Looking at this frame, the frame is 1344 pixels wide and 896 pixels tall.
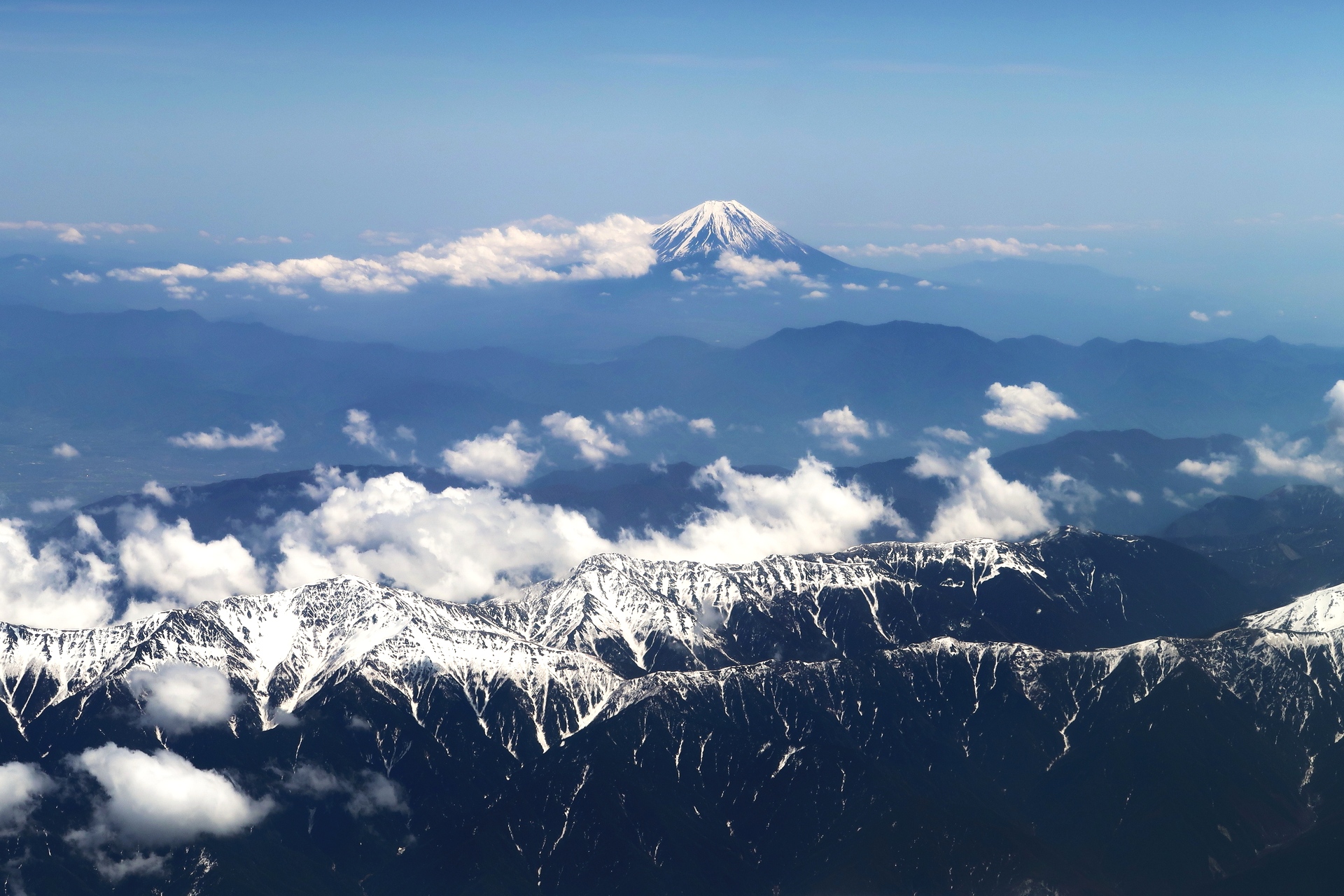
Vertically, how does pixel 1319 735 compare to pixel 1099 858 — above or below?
above

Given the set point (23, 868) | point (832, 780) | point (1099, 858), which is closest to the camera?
point (23, 868)

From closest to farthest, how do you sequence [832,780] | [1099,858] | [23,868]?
1. [23,868]
2. [1099,858]
3. [832,780]

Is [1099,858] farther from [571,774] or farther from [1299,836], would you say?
[571,774]

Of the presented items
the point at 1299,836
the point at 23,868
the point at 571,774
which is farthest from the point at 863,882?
the point at 23,868

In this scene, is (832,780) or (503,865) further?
(832,780)

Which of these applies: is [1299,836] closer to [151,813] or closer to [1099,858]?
[1099,858]

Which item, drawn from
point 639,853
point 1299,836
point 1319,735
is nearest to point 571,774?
point 639,853

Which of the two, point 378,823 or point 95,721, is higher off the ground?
point 95,721

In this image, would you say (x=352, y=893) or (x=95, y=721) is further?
(x=95, y=721)

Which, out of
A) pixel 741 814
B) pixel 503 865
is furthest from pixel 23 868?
pixel 741 814
